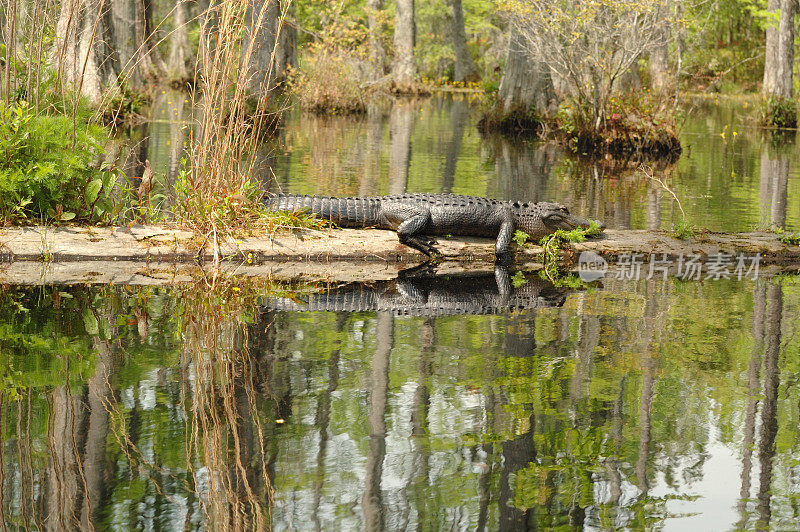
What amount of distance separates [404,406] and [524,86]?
671 inches

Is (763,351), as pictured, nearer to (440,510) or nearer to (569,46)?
(440,510)

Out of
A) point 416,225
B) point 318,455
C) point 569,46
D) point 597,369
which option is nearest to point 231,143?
point 416,225

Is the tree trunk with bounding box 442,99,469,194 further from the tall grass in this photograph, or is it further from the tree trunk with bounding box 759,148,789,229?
the tall grass

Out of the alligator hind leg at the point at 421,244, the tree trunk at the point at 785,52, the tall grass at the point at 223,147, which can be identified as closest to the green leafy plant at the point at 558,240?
the alligator hind leg at the point at 421,244

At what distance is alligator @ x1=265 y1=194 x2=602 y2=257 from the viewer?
7891mm

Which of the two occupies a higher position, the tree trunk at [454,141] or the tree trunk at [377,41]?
the tree trunk at [377,41]

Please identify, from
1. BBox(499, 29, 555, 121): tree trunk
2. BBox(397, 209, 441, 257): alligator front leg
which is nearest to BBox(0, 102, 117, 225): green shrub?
BBox(397, 209, 441, 257): alligator front leg

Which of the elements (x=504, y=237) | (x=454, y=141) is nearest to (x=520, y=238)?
(x=504, y=237)

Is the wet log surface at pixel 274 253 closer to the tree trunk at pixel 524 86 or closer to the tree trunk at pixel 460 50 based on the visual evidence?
the tree trunk at pixel 524 86

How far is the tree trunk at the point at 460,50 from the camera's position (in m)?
41.3

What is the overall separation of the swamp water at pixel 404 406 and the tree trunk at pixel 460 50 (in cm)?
3564

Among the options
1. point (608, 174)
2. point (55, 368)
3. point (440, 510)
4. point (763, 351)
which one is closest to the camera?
point (440, 510)

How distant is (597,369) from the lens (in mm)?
4879

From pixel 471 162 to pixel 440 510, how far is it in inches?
482
